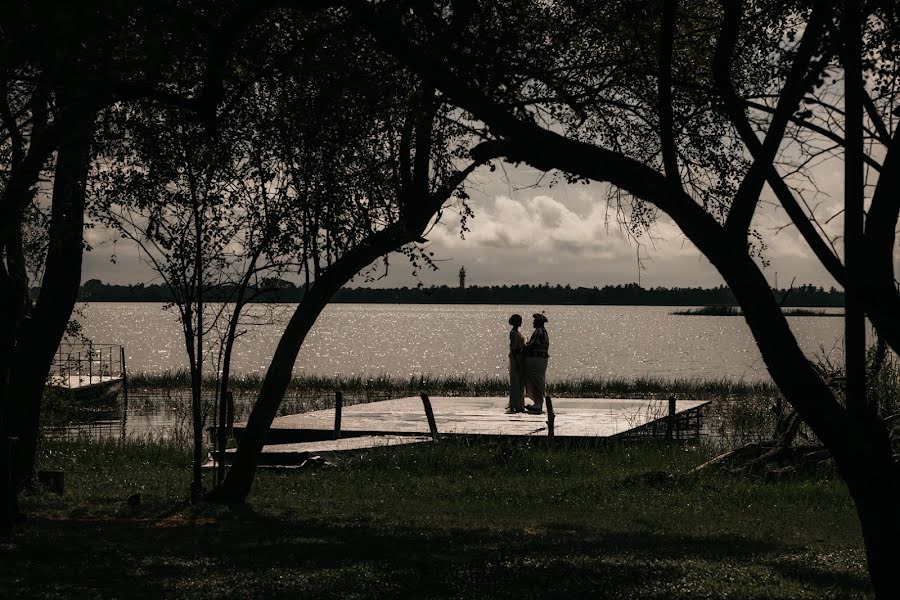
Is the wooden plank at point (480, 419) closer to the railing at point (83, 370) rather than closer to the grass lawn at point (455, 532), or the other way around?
the grass lawn at point (455, 532)

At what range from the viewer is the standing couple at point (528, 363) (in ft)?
74.2

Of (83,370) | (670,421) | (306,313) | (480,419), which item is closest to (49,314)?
(306,313)

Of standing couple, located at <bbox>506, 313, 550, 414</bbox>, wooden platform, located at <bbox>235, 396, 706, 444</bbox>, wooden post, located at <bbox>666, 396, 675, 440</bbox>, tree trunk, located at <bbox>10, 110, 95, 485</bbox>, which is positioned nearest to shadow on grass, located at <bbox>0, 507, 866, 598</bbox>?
tree trunk, located at <bbox>10, 110, 95, 485</bbox>

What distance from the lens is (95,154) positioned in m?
13.4

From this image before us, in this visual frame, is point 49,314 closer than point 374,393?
Yes

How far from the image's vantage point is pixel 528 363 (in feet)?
76.6

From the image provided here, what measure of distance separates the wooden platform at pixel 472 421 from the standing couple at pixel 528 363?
0.40 meters

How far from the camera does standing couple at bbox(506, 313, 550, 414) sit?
891 inches

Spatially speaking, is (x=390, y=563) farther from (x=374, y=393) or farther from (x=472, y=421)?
(x=374, y=393)

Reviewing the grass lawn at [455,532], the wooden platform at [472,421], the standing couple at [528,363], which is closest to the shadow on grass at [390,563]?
the grass lawn at [455,532]

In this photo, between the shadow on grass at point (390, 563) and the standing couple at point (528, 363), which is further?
the standing couple at point (528, 363)

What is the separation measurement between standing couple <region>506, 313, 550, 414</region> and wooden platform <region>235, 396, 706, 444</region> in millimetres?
396

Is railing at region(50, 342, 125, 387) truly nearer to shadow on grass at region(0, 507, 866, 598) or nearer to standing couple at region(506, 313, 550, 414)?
standing couple at region(506, 313, 550, 414)

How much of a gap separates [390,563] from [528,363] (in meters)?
13.9
